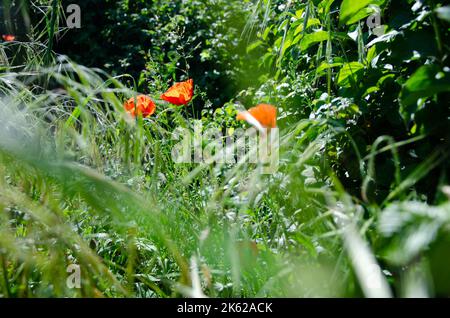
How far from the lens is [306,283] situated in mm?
1071

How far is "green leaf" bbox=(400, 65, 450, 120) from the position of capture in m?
1.11

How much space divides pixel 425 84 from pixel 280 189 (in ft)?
1.62

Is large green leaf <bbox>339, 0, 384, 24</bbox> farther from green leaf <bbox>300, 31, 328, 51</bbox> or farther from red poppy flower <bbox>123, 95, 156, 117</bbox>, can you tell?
red poppy flower <bbox>123, 95, 156, 117</bbox>

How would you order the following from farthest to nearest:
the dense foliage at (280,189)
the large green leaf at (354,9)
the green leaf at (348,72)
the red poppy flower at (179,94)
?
1. the red poppy flower at (179,94)
2. the green leaf at (348,72)
3. the large green leaf at (354,9)
4. the dense foliage at (280,189)

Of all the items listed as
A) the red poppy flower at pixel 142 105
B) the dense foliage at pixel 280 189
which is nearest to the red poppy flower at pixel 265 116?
A: the dense foliage at pixel 280 189

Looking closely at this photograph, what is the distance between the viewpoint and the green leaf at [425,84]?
111cm
